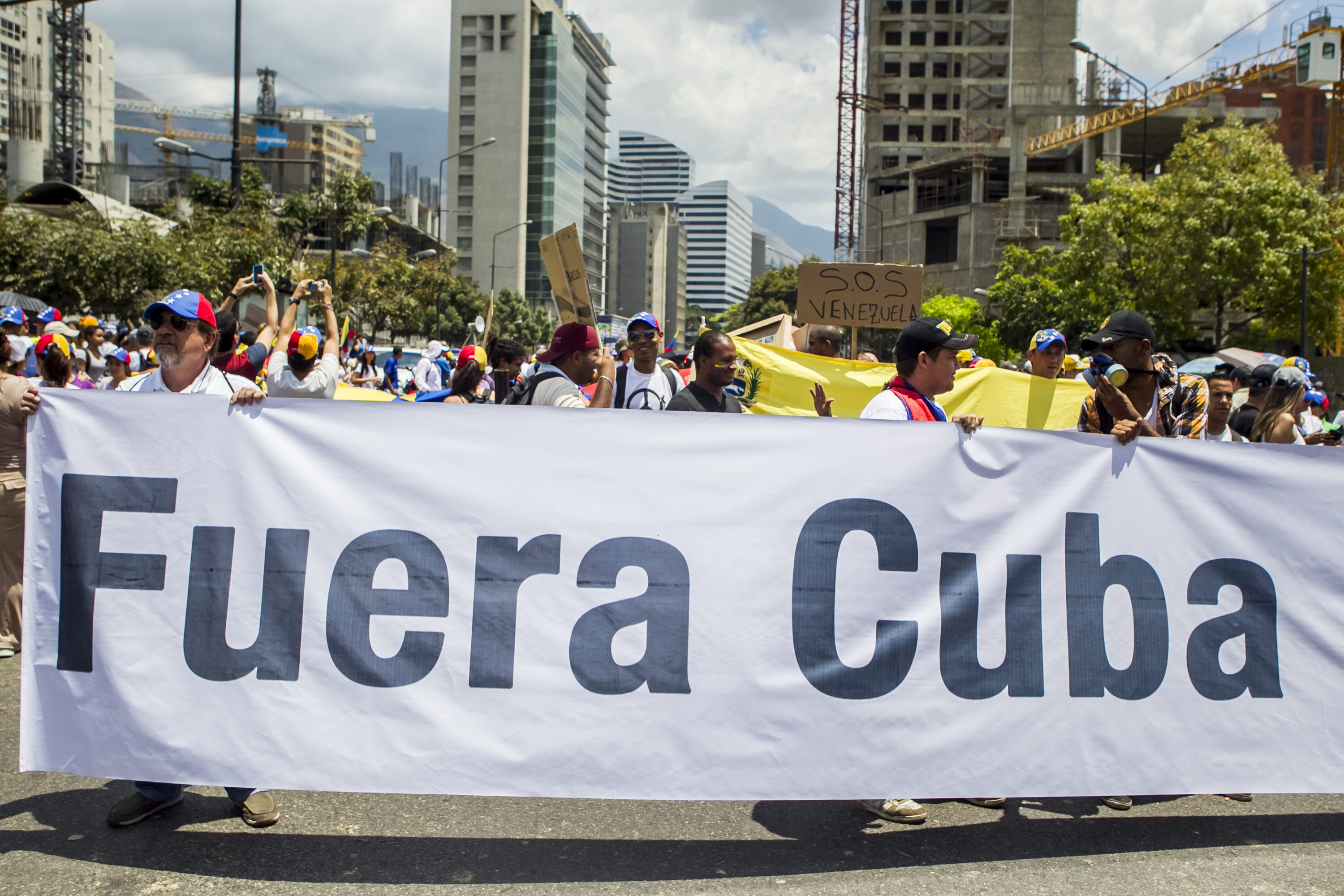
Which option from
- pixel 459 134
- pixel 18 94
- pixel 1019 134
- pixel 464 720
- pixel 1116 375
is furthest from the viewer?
pixel 459 134

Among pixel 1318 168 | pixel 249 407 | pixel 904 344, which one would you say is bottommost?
pixel 249 407

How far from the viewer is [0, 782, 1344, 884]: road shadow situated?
346 centimetres

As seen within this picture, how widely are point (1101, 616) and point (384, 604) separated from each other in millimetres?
2501

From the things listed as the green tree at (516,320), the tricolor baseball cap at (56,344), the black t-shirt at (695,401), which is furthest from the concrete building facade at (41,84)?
the black t-shirt at (695,401)

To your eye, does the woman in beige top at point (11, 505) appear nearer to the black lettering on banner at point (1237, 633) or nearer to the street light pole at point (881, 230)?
the black lettering on banner at point (1237, 633)

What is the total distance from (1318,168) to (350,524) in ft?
288

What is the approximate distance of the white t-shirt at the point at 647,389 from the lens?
20.8ft

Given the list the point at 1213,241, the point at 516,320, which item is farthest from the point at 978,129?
the point at 1213,241

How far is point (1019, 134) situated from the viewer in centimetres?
7156

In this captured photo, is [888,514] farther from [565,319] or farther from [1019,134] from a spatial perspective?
[1019,134]

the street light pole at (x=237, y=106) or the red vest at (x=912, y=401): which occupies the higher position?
the street light pole at (x=237, y=106)

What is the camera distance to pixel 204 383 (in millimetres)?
4133

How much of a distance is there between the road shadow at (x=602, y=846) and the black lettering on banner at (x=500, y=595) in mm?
605

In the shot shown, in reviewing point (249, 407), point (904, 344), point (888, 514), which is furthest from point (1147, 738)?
point (249, 407)
